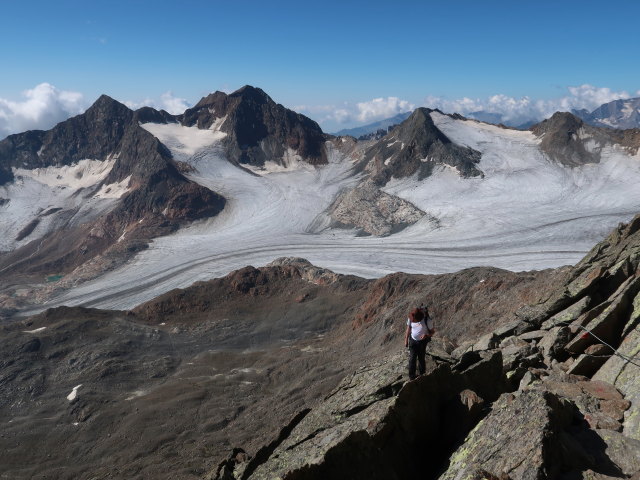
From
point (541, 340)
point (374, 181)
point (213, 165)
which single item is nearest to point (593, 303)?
point (541, 340)

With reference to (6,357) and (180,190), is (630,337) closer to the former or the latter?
(6,357)

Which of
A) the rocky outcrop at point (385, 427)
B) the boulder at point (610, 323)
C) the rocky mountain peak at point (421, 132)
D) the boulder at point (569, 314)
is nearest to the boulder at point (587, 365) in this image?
the boulder at point (610, 323)

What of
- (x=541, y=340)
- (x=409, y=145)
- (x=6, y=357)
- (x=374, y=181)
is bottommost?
(x=6, y=357)

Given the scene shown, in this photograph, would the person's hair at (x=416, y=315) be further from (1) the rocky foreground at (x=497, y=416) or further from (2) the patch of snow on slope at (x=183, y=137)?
(2) the patch of snow on slope at (x=183, y=137)

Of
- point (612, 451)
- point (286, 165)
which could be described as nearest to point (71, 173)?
point (286, 165)

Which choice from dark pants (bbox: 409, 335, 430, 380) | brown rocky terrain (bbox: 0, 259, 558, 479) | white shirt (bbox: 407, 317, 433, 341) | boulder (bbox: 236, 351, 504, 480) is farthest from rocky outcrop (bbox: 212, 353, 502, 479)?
brown rocky terrain (bbox: 0, 259, 558, 479)

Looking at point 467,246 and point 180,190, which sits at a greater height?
point 180,190
